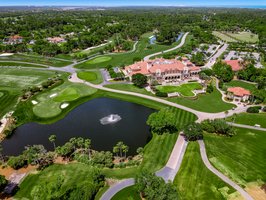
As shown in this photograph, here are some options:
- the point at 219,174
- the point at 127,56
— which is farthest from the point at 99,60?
the point at 219,174

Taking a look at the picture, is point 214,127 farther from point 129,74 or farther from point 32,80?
point 32,80

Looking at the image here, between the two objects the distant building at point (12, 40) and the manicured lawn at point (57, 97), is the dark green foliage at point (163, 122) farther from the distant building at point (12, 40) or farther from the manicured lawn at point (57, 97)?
the distant building at point (12, 40)

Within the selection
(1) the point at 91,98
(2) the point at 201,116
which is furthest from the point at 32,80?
(2) the point at 201,116

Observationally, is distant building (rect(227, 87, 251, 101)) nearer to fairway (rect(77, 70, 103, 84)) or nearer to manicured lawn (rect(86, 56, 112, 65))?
fairway (rect(77, 70, 103, 84))

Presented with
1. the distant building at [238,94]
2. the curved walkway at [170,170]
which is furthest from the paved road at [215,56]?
the curved walkway at [170,170]

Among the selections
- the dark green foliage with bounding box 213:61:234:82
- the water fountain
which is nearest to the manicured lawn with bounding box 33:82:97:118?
the water fountain

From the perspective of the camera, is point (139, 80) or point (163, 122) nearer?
point (163, 122)

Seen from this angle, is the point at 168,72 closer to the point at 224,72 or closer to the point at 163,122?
the point at 224,72
